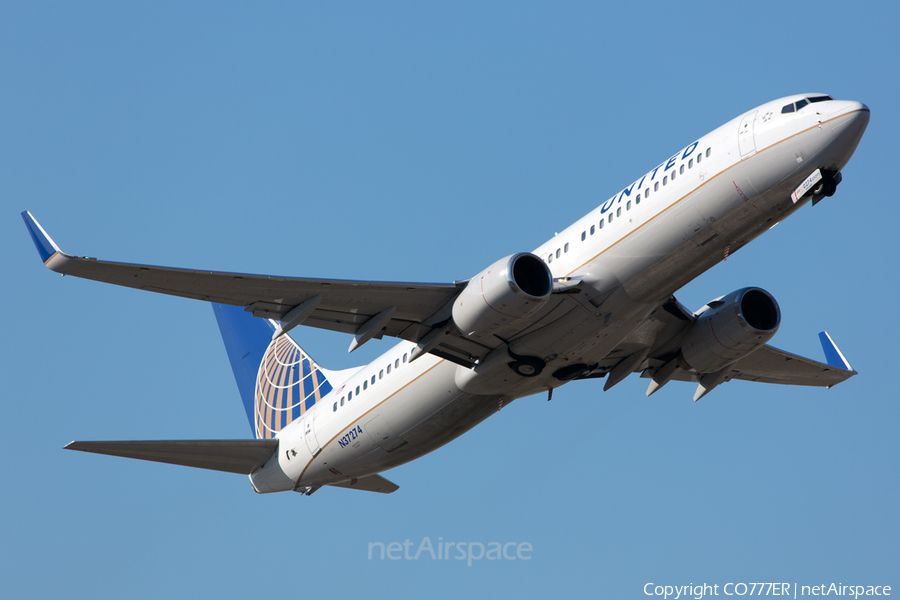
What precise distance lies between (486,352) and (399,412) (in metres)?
3.24

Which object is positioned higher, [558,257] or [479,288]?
[558,257]

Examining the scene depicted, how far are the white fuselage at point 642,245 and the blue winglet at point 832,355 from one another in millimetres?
11460

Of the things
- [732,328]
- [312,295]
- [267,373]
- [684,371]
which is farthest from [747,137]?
[267,373]

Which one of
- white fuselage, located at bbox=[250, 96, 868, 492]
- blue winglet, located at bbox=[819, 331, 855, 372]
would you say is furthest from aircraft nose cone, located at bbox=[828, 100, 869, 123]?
blue winglet, located at bbox=[819, 331, 855, 372]

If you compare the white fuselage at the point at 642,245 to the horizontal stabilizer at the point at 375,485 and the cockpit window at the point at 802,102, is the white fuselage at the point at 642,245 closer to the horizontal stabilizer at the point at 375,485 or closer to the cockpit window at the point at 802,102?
the cockpit window at the point at 802,102

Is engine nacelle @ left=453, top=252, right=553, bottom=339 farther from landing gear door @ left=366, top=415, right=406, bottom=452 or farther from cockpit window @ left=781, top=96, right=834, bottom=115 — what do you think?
cockpit window @ left=781, top=96, right=834, bottom=115

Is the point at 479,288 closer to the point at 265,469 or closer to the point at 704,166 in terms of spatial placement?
the point at 704,166

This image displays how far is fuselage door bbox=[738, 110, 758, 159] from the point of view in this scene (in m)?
21.9

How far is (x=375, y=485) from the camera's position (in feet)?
105

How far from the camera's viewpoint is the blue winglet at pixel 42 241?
62.7 feet

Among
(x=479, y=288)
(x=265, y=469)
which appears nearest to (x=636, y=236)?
(x=479, y=288)

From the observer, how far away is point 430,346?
24297mm

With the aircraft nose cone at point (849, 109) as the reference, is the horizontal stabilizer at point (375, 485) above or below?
below

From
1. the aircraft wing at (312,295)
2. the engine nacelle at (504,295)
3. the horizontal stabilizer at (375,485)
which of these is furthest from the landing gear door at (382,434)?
the engine nacelle at (504,295)
